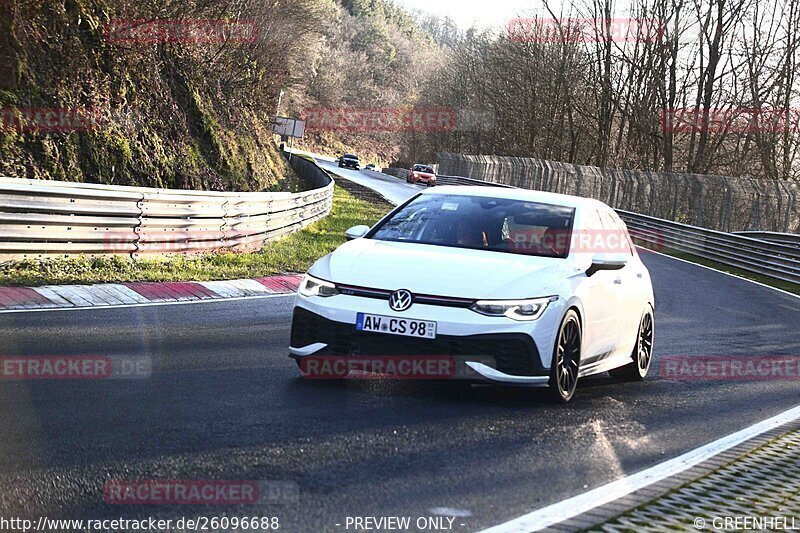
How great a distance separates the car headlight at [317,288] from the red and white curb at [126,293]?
3903 millimetres

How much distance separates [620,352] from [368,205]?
3417 centimetres

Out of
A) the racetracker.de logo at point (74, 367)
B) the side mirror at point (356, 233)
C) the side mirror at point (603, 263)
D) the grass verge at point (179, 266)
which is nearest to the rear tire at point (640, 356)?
the side mirror at point (603, 263)

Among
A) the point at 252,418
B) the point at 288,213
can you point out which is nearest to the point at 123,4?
the point at 288,213

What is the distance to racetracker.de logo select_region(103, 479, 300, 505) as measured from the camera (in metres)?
4.66

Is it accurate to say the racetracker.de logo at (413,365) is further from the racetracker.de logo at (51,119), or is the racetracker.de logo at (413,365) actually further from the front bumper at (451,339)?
the racetracker.de logo at (51,119)

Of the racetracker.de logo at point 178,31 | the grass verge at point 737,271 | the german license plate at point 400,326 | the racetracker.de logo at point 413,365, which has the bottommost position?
the grass verge at point 737,271

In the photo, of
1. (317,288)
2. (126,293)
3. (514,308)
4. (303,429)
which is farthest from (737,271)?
(303,429)

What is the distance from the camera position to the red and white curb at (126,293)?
35.8 ft

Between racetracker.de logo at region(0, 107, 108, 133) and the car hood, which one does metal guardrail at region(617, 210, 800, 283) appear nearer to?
racetracker.de logo at region(0, 107, 108, 133)

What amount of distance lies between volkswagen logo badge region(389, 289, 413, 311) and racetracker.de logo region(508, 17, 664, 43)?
51431mm

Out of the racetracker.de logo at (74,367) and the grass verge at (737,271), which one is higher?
the racetracker.de logo at (74,367)

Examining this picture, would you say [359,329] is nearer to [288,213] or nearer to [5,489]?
[5,489]

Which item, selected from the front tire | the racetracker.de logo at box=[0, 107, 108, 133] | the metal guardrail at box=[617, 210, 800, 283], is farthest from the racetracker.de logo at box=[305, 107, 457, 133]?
the front tire

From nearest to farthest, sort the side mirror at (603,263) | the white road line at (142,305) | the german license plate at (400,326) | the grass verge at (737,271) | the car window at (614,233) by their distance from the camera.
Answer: the german license plate at (400,326) < the side mirror at (603,263) < the car window at (614,233) < the white road line at (142,305) < the grass verge at (737,271)
